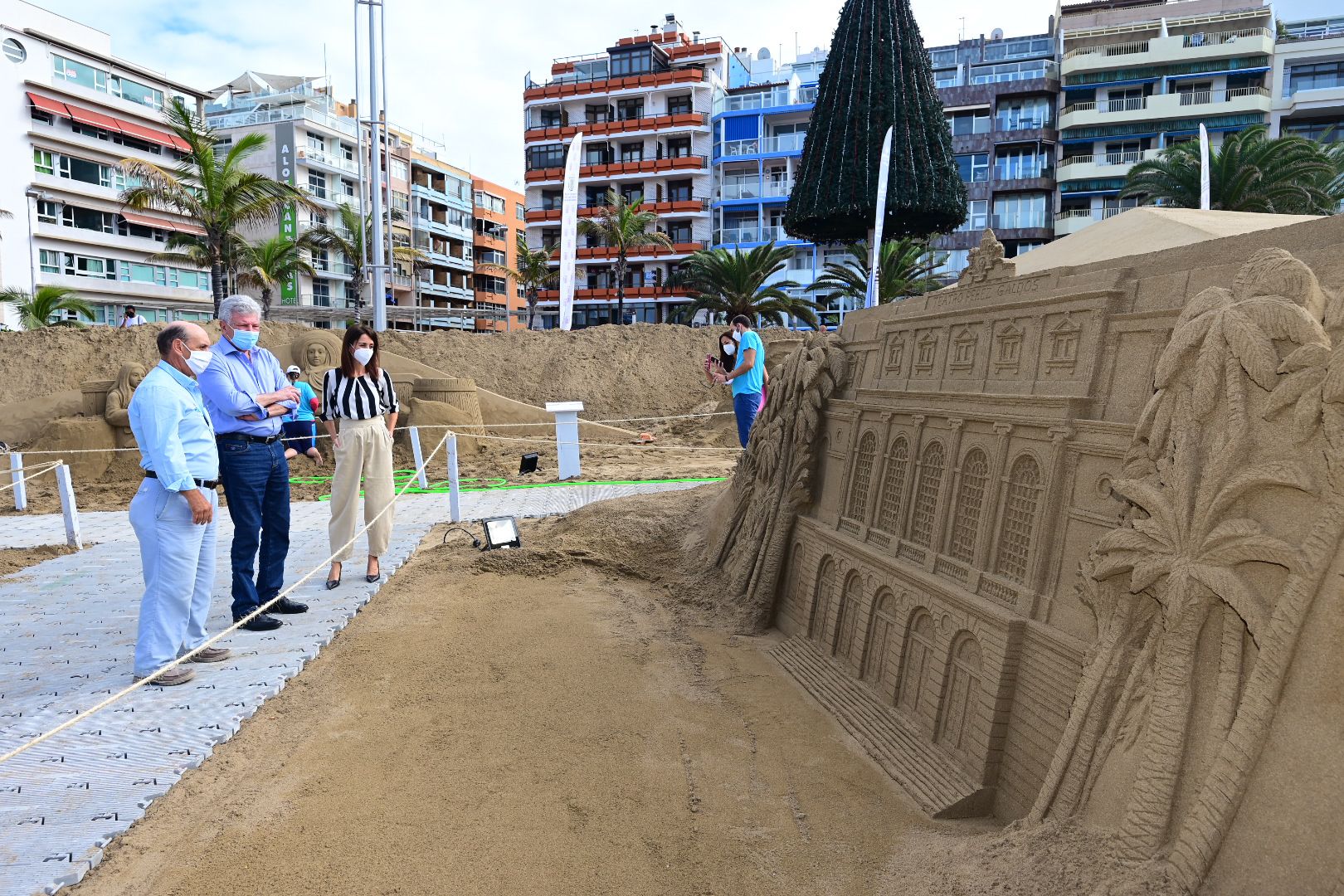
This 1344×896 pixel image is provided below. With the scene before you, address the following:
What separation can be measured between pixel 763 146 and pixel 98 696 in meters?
33.8

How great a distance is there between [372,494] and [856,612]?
12.7ft

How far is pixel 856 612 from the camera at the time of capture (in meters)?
5.52

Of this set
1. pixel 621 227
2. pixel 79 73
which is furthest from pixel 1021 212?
pixel 79 73

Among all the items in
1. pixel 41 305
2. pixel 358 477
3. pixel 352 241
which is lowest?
pixel 358 477

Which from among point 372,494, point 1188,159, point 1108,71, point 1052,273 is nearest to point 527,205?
point 1108,71

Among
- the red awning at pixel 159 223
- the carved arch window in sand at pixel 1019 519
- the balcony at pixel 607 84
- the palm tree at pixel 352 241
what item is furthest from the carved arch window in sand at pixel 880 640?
the balcony at pixel 607 84

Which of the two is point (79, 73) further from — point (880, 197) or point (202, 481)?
point (202, 481)

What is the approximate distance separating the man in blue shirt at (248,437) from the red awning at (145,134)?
34960 mm

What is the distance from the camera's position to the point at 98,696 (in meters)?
4.42

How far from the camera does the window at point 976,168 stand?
1256 inches

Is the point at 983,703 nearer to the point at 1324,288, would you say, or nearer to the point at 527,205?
the point at 1324,288

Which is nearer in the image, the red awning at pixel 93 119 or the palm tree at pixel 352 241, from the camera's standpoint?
the palm tree at pixel 352 241

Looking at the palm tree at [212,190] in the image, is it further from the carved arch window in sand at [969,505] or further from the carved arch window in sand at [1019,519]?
the carved arch window in sand at [1019,519]

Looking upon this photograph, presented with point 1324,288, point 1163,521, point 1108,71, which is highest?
point 1108,71
